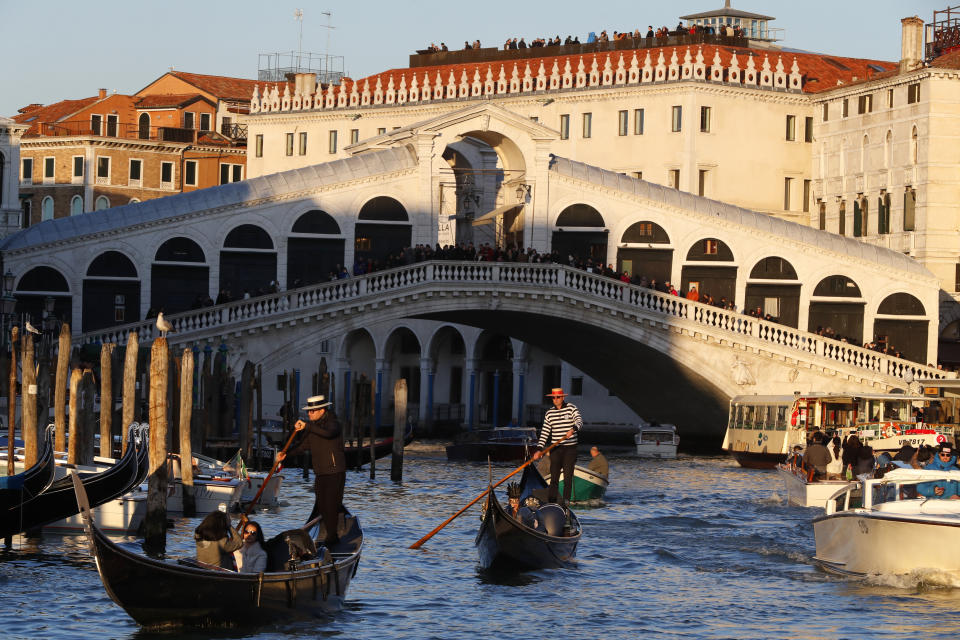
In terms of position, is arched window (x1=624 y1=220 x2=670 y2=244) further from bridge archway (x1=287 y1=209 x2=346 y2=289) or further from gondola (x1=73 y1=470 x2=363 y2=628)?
gondola (x1=73 y1=470 x2=363 y2=628)

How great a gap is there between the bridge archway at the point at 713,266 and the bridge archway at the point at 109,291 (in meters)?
11.5

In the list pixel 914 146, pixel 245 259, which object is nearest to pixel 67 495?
pixel 245 259

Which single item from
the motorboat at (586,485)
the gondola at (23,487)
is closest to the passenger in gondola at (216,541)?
the gondola at (23,487)

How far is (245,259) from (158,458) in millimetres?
19288

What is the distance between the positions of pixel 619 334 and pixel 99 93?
3180 cm

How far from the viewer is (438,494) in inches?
1139

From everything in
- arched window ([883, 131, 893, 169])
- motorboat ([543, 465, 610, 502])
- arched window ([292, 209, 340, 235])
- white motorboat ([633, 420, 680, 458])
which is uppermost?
arched window ([883, 131, 893, 169])

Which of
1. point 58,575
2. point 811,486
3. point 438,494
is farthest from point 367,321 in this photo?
point 58,575

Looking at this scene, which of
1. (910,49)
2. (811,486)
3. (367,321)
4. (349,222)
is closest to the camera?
(811,486)

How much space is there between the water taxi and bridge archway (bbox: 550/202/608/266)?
19.1ft

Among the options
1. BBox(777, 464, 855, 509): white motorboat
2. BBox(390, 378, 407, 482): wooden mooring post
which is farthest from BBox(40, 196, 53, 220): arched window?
BBox(777, 464, 855, 509): white motorboat

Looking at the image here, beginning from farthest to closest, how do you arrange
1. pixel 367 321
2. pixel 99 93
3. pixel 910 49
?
pixel 99 93
pixel 910 49
pixel 367 321

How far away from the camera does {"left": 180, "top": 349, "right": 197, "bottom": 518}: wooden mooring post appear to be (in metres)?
22.8

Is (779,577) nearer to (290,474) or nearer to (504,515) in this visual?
(504,515)
